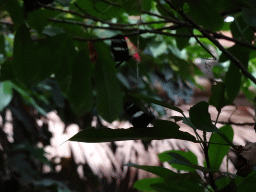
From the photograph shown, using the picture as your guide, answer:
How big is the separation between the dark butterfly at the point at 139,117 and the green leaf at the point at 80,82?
11.8 inches

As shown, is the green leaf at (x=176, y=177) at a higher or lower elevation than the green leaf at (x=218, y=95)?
lower

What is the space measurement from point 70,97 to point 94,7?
0.23 meters

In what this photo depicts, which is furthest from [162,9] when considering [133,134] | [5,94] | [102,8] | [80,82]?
[5,94]

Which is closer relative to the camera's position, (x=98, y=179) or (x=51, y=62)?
(x=51, y=62)

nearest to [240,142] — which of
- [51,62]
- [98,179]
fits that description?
[98,179]

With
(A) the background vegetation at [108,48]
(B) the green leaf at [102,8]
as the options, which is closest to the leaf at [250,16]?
(A) the background vegetation at [108,48]

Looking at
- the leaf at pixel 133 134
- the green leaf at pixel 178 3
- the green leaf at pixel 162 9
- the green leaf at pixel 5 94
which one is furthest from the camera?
the green leaf at pixel 5 94

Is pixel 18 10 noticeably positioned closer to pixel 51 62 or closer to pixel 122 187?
pixel 51 62

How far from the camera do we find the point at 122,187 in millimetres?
2158

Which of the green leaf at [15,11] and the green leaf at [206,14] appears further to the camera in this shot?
the green leaf at [15,11]

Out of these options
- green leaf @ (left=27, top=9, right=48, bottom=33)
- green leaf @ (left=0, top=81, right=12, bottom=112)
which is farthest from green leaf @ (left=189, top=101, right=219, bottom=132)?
green leaf @ (left=0, top=81, right=12, bottom=112)

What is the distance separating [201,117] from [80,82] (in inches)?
14.7

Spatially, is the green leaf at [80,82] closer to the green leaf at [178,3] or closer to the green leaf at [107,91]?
the green leaf at [107,91]

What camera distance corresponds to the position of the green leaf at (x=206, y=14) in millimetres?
438
